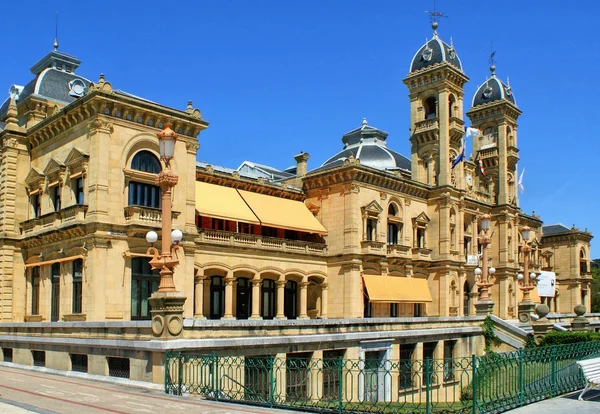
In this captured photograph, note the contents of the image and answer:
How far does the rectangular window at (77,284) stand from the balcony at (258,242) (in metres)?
6.40

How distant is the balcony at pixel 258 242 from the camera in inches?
1395

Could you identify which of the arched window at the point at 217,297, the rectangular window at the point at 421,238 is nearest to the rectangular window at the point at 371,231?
the rectangular window at the point at 421,238

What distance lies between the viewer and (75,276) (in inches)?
1160

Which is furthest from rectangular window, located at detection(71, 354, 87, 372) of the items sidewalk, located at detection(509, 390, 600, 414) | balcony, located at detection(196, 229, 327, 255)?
sidewalk, located at detection(509, 390, 600, 414)

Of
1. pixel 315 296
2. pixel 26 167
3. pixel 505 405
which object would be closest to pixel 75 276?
pixel 26 167

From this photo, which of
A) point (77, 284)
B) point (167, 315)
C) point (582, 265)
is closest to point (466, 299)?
point (582, 265)

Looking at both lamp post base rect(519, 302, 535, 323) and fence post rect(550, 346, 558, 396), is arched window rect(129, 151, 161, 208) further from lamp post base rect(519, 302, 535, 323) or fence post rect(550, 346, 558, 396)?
lamp post base rect(519, 302, 535, 323)

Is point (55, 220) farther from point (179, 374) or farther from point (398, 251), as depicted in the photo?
point (398, 251)

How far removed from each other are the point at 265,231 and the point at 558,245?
4377cm

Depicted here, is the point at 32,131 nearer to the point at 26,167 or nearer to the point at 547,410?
the point at 26,167

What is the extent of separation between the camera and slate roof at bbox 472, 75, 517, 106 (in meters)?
62.4

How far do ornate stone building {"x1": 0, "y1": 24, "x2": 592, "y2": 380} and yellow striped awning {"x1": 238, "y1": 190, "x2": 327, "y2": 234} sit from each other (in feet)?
0.36

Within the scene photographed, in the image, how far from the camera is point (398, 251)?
44.0m

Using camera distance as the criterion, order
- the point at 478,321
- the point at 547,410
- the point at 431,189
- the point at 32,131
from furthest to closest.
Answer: the point at 431,189 → the point at 478,321 → the point at 32,131 → the point at 547,410
